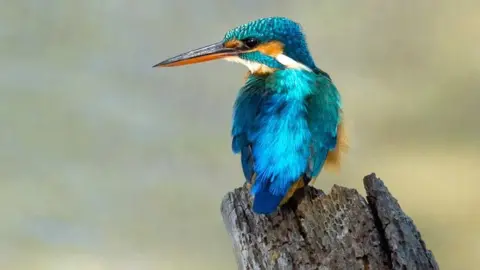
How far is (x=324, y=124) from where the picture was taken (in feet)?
7.25

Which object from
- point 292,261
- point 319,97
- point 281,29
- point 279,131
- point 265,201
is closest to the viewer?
point 292,261

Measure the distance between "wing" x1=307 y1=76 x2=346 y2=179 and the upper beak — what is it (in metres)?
0.40

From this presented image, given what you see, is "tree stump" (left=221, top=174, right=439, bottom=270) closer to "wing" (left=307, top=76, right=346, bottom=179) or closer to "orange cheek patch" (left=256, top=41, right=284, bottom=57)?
"wing" (left=307, top=76, right=346, bottom=179)

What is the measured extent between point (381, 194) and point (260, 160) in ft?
1.37

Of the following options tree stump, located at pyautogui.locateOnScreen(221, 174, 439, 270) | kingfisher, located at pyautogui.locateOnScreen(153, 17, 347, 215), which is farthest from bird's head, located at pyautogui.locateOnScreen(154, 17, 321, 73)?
tree stump, located at pyautogui.locateOnScreen(221, 174, 439, 270)

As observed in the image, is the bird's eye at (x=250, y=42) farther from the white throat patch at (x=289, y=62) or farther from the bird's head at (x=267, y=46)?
the white throat patch at (x=289, y=62)

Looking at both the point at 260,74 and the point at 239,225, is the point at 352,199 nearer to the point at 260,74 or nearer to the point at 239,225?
the point at 239,225

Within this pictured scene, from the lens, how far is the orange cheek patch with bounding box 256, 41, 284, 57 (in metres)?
2.40

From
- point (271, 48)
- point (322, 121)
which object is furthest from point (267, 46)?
point (322, 121)

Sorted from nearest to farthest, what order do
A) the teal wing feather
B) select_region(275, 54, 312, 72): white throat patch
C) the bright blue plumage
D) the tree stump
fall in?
the tree stump → the bright blue plumage → the teal wing feather → select_region(275, 54, 312, 72): white throat patch

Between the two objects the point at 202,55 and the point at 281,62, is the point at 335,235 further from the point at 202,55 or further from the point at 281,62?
the point at 202,55

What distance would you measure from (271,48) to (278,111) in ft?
1.18

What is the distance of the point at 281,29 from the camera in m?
2.43

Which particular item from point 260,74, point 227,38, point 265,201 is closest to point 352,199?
point 265,201
